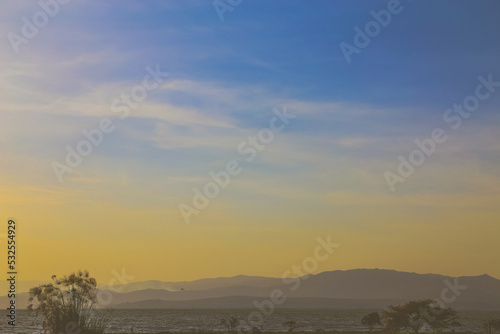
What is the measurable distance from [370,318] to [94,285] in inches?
2095

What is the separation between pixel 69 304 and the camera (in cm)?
3491

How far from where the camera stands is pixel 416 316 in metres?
58.0

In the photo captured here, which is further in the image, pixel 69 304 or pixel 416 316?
pixel 416 316

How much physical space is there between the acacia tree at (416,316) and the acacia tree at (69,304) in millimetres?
32532

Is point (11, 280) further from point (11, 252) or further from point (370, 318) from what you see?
point (370, 318)

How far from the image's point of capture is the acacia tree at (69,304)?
34.5 m

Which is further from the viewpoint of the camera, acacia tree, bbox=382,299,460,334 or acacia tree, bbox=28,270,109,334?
acacia tree, bbox=382,299,460,334

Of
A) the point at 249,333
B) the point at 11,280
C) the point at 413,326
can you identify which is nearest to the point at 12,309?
the point at 11,280

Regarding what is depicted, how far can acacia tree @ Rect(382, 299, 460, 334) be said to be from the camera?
189ft

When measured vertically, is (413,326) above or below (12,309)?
below

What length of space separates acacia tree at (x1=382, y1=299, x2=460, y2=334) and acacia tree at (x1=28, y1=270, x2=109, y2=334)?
32.5m

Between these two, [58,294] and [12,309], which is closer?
[58,294]

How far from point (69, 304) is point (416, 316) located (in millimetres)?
34922

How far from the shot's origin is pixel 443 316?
5816cm
